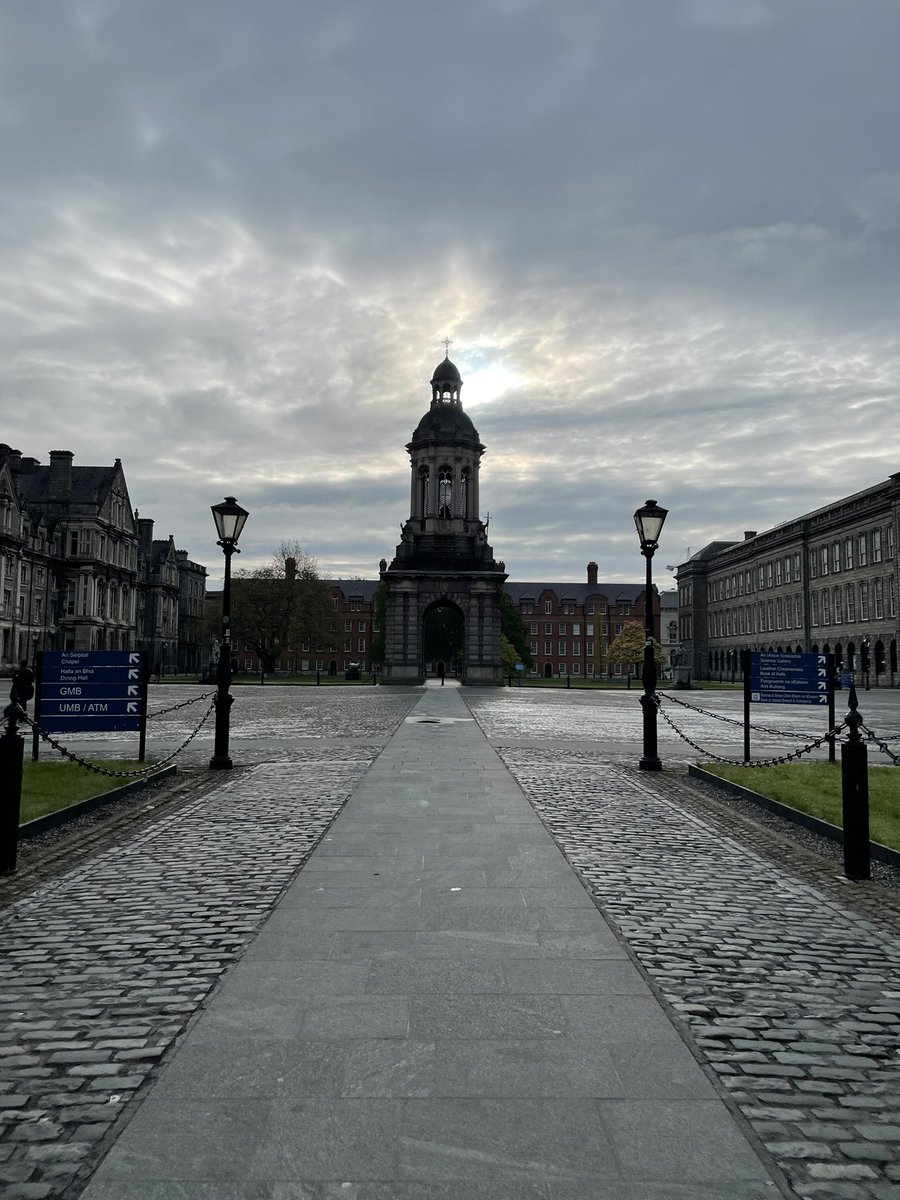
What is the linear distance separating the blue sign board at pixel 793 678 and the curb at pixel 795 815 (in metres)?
2.98

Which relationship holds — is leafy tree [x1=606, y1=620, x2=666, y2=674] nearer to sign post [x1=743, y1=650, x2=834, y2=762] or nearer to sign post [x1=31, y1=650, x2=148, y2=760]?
sign post [x1=743, y1=650, x2=834, y2=762]

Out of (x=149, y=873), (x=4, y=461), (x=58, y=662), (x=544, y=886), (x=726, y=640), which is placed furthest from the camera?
(x=726, y=640)

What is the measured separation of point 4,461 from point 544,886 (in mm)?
74699

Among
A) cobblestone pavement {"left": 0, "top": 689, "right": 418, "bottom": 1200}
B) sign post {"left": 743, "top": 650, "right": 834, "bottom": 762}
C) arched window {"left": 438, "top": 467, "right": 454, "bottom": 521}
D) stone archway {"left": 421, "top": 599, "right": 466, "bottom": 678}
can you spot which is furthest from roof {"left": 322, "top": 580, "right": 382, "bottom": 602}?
cobblestone pavement {"left": 0, "top": 689, "right": 418, "bottom": 1200}

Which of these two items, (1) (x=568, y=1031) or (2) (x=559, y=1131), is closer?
(2) (x=559, y=1131)

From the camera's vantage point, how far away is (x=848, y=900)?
7.20 meters

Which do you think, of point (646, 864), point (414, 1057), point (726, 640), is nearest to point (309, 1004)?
point (414, 1057)

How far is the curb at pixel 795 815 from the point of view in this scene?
861cm

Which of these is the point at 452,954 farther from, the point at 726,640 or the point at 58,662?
the point at 726,640

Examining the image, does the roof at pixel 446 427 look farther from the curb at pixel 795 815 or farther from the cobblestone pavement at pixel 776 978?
Answer: the cobblestone pavement at pixel 776 978

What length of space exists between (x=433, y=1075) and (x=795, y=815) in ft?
26.7

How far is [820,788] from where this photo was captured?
41.2 ft

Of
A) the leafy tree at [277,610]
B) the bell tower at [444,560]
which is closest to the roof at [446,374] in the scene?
the bell tower at [444,560]

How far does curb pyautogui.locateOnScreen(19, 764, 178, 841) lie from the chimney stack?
7957 cm
